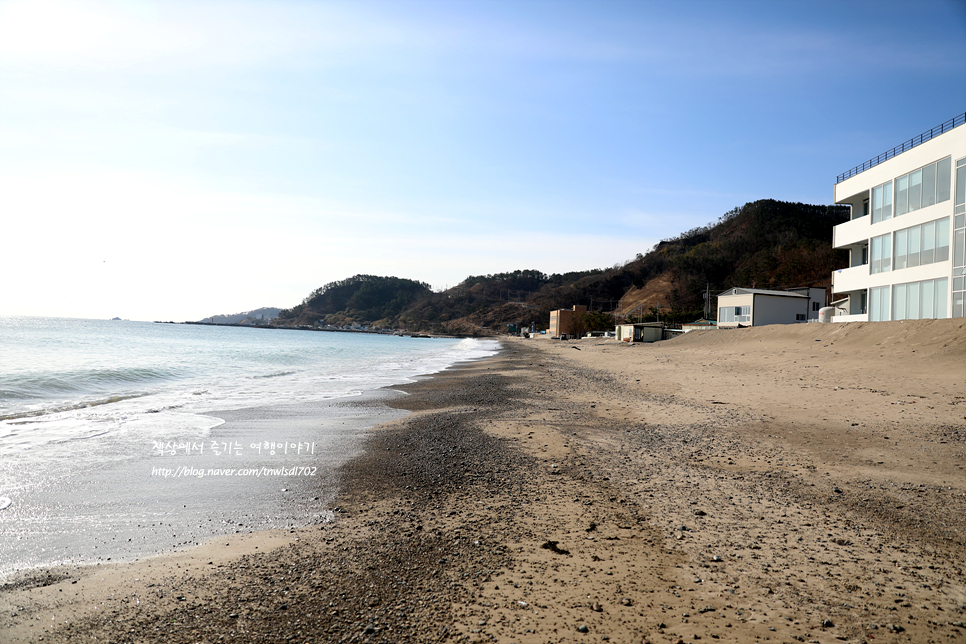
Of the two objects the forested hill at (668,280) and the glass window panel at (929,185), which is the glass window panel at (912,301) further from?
the forested hill at (668,280)

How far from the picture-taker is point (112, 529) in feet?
16.0

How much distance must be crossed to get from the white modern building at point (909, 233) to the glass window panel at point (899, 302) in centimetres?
5

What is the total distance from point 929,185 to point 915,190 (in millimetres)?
995

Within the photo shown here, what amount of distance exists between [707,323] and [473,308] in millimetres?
117816

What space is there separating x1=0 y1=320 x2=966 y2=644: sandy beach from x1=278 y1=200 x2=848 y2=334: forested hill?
70.8 m

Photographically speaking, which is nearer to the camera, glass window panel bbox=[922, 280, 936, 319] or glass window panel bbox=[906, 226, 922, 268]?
glass window panel bbox=[922, 280, 936, 319]

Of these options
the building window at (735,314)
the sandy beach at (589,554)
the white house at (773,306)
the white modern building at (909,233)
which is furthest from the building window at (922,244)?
the building window at (735,314)

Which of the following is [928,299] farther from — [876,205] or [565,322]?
[565,322]

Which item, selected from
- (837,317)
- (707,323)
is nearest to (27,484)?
(837,317)

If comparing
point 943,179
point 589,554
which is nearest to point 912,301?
point 943,179

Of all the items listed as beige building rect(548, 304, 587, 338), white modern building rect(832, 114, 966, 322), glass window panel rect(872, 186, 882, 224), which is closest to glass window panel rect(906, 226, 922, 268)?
white modern building rect(832, 114, 966, 322)

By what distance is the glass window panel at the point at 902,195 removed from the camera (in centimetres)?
2348

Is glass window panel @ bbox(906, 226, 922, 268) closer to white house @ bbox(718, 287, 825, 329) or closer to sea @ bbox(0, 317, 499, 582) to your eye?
white house @ bbox(718, 287, 825, 329)

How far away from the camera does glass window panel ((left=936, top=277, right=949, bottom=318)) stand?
20.4 metres
